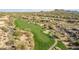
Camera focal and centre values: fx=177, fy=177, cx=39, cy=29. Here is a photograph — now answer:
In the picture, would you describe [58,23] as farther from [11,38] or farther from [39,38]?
[11,38]

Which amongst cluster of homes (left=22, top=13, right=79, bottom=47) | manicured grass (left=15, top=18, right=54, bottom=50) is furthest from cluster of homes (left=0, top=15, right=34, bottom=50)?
cluster of homes (left=22, top=13, right=79, bottom=47)

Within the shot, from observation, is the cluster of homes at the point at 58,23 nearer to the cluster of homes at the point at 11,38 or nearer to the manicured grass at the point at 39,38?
the manicured grass at the point at 39,38

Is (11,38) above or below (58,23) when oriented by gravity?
below

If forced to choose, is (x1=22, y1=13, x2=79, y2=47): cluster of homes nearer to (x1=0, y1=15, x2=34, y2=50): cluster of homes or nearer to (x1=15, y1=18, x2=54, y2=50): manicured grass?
(x1=15, y1=18, x2=54, y2=50): manicured grass

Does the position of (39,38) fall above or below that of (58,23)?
below

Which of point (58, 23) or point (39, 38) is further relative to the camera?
point (58, 23)

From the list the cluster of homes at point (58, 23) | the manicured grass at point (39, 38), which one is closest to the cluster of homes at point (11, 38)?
the manicured grass at point (39, 38)

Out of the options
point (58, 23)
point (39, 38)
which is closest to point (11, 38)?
point (39, 38)
